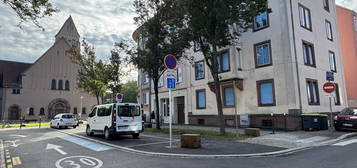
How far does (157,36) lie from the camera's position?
18.2 m

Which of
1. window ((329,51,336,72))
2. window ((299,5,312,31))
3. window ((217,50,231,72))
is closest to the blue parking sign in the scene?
window ((217,50,231,72))

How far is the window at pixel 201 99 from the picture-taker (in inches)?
899

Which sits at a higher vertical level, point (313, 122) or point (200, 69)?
point (200, 69)

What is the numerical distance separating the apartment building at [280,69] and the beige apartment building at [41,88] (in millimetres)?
35368

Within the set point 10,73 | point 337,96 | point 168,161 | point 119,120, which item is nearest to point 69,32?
point 10,73

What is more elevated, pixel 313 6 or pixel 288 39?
pixel 313 6

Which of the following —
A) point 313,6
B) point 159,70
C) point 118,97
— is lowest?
point 118,97

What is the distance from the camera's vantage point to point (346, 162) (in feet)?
21.6

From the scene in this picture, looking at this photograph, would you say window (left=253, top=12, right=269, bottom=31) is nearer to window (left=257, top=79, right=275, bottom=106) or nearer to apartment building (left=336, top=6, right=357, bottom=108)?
window (left=257, top=79, right=275, bottom=106)

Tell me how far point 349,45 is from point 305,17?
47.6ft

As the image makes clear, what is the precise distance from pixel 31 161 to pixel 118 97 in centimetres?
1065

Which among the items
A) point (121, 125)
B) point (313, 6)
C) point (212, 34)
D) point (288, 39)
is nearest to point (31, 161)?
point (121, 125)

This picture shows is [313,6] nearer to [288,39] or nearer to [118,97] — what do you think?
[288,39]

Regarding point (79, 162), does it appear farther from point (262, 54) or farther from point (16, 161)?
point (262, 54)
